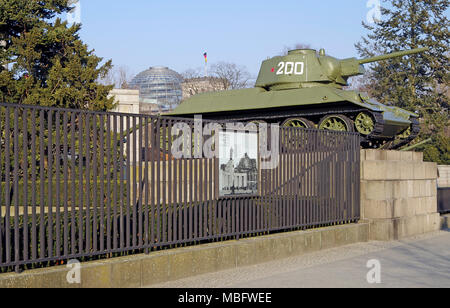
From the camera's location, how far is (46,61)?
104 ft

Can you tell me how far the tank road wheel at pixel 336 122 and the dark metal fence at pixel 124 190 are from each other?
7161 mm

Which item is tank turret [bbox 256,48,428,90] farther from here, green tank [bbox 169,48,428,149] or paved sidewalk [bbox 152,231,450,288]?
paved sidewalk [bbox 152,231,450,288]

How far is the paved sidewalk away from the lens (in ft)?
26.7

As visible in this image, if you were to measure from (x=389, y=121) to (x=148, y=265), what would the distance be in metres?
13.2

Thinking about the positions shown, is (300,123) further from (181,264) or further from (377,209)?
(181,264)

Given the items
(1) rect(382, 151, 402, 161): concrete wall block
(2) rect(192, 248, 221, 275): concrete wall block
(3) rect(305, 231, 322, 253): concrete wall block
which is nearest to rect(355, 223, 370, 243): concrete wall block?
(3) rect(305, 231, 322, 253): concrete wall block

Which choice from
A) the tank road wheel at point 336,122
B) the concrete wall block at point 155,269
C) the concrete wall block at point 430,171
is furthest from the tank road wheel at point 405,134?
the concrete wall block at point 155,269

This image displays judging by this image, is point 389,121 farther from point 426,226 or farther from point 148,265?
point 148,265

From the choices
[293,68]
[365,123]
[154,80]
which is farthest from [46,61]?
[154,80]

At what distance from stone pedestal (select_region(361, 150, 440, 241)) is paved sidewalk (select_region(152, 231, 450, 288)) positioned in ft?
4.88

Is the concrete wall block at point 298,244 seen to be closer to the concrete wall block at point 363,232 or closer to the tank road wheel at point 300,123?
the concrete wall block at point 363,232

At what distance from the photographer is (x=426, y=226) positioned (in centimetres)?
1550

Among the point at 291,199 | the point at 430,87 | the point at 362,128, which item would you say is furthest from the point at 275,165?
the point at 430,87
